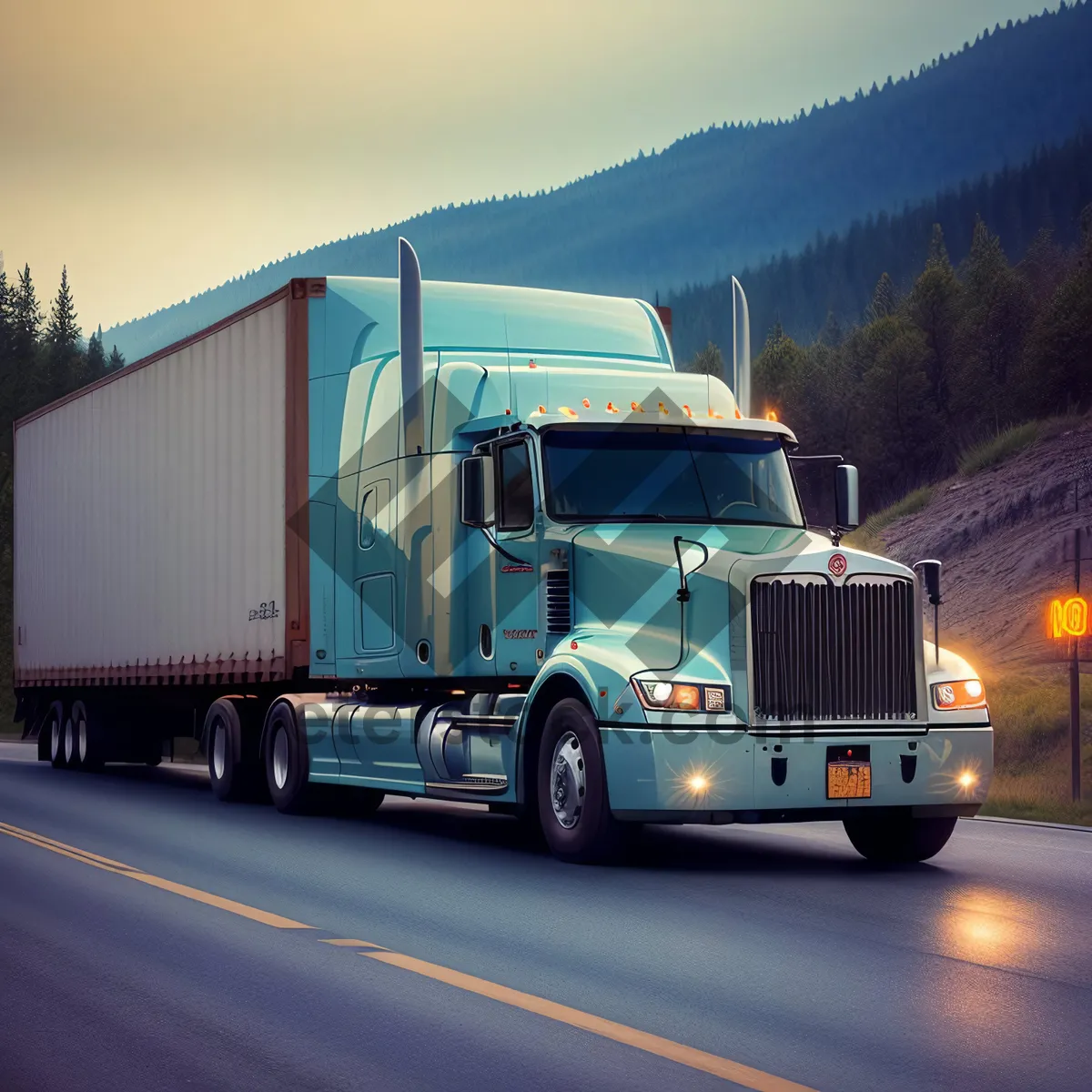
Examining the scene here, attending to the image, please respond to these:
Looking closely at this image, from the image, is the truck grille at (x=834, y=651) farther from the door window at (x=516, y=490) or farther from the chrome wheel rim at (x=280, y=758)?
the chrome wheel rim at (x=280, y=758)

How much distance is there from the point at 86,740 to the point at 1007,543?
33120 mm

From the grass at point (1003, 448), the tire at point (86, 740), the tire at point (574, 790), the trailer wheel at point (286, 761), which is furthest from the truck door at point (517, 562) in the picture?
the grass at point (1003, 448)

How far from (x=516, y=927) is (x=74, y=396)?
Answer: 58.3 ft

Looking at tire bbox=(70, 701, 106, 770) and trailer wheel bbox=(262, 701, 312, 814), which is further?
tire bbox=(70, 701, 106, 770)

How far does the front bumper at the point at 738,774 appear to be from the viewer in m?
12.1

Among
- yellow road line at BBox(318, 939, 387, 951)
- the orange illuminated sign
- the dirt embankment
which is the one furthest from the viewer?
the dirt embankment

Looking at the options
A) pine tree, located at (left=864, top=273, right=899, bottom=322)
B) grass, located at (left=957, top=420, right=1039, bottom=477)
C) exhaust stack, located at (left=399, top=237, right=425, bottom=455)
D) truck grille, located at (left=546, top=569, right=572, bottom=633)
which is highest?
pine tree, located at (left=864, top=273, right=899, bottom=322)

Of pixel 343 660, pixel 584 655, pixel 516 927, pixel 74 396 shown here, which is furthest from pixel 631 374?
pixel 74 396

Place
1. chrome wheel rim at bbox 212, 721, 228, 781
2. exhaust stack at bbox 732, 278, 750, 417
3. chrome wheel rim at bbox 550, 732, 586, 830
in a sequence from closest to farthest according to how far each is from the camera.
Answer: chrome wheel rim at bbox 550, 732, 586, 830 < exhaust stack at bbox 732, 278, 750, 417 < chrome wheel rim at bbox 212, 721, 228, 781

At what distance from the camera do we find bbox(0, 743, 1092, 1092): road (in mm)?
6828

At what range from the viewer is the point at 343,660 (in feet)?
57.3

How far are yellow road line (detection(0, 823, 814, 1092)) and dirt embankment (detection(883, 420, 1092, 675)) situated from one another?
36152 millimetres

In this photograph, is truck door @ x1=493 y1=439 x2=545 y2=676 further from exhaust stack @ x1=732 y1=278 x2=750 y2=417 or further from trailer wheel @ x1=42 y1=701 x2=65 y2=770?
trailer wheel @ x1=42 y1=701 x2=65 y2=770

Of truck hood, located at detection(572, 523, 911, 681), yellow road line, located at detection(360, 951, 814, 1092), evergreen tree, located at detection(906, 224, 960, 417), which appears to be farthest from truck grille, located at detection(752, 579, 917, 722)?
evergreen tree, located at detection(906, 224, 960, 417)
